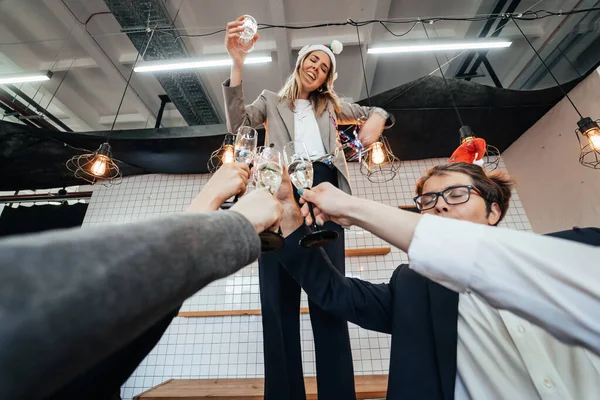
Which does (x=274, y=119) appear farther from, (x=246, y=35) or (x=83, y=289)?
(x=83, y=289)

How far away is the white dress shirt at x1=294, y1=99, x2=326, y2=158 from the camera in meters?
1.42

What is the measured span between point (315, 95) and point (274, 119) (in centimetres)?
31

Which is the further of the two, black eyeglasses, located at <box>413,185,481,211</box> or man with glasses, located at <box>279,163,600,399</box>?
black eyeglasses, located at <box>413,185,481,211</box>

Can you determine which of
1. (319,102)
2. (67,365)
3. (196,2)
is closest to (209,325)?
(319,102)

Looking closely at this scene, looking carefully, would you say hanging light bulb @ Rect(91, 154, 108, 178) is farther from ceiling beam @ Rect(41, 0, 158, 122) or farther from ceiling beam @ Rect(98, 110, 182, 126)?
ceiling beam @ Rect(98, 110, 182, 126)

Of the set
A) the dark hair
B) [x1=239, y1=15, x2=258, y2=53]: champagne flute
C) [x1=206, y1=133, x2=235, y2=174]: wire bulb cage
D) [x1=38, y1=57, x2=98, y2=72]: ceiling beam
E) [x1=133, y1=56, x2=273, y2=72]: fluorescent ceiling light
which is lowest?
the dark hair

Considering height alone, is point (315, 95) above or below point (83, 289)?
above

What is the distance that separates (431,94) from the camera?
3.09 m

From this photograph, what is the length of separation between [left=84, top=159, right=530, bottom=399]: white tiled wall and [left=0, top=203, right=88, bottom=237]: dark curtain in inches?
19.6

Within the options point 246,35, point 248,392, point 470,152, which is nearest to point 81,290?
point 246,35

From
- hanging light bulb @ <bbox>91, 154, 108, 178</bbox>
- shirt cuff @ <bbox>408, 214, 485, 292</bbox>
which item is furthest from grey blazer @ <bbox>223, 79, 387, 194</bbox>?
hanging light bulb @ <bbox>91, 154, 108, 178</bbox>

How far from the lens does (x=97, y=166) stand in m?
2.65

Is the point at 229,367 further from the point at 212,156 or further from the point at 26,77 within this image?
the point at 26,77

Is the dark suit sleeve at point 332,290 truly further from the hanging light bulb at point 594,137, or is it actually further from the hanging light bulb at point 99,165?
the hanging light bulb at point 594,137
